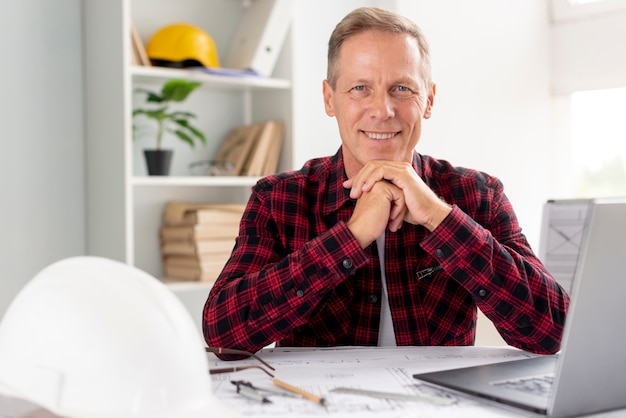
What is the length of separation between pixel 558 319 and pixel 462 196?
14.1 inches

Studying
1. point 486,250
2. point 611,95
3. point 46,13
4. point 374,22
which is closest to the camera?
point 486,250

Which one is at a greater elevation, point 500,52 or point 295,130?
point 500,52

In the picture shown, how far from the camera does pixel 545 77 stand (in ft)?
11.3

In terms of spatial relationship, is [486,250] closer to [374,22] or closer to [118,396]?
[374,22]

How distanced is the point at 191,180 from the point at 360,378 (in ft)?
5.40

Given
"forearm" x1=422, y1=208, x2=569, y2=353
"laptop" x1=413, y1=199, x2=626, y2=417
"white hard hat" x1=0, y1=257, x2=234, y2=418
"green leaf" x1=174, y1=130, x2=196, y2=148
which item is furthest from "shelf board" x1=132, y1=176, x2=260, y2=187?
"laptop" x1=413, y1=199, x2=626, y2=417

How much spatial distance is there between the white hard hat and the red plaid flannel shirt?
0.52 m

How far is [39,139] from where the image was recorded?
2.68m

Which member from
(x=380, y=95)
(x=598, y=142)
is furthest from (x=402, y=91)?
(x=598, y=142)

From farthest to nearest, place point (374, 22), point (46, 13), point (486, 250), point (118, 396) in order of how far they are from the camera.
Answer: point (46, 13) → point (374, 22) → point (486, 250) → point (118, 396)

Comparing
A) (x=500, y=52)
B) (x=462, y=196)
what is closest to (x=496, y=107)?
(x=500, y=52)

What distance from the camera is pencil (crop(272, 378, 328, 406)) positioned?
103 cm

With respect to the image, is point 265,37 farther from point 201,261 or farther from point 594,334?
point 594,334

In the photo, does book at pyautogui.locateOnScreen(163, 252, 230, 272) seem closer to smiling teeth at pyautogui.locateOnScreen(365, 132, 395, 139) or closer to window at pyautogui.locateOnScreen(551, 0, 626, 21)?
smiling teeth at pyautogui.locateOnScreen(365, 132, 395, 139)
